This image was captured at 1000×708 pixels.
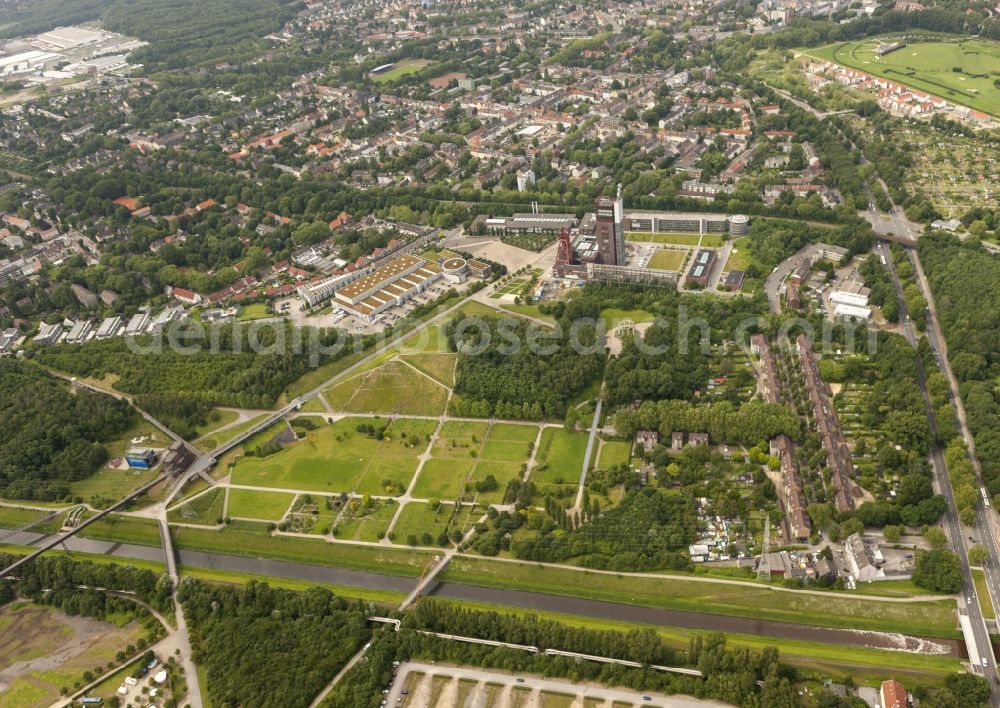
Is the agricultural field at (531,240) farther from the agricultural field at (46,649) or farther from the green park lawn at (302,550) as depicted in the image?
the agricultural field at (46,649)

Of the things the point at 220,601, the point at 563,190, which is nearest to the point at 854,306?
the point at 563,190

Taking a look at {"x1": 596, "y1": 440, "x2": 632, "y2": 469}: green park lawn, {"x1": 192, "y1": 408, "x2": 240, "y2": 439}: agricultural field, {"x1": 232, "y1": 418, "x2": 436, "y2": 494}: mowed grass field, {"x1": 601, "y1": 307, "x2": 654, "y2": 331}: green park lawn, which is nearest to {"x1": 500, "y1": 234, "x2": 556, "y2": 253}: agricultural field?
{"x1": 601, "y1": 307, "x2": 654, "y2": 331}: green park lawn

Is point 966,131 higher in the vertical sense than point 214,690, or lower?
higher

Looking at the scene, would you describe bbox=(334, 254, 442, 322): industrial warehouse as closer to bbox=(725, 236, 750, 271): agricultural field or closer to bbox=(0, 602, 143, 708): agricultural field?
bbox=(725, 236, 750, 271): agricultural field

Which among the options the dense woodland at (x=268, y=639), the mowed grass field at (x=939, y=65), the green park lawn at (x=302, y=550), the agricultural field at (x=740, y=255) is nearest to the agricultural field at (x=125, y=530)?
the green park lawn at (x=302, y=550)

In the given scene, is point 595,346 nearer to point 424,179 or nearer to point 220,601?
point 220,601

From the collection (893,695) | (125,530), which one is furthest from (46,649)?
(893,695)

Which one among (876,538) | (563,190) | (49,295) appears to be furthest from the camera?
(563,190)

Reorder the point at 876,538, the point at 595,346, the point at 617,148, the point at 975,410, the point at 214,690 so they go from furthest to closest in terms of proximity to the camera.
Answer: the point at 617,148, the point at 595,346, the point at 975,410, the point at 876,538, the point at 214,690
